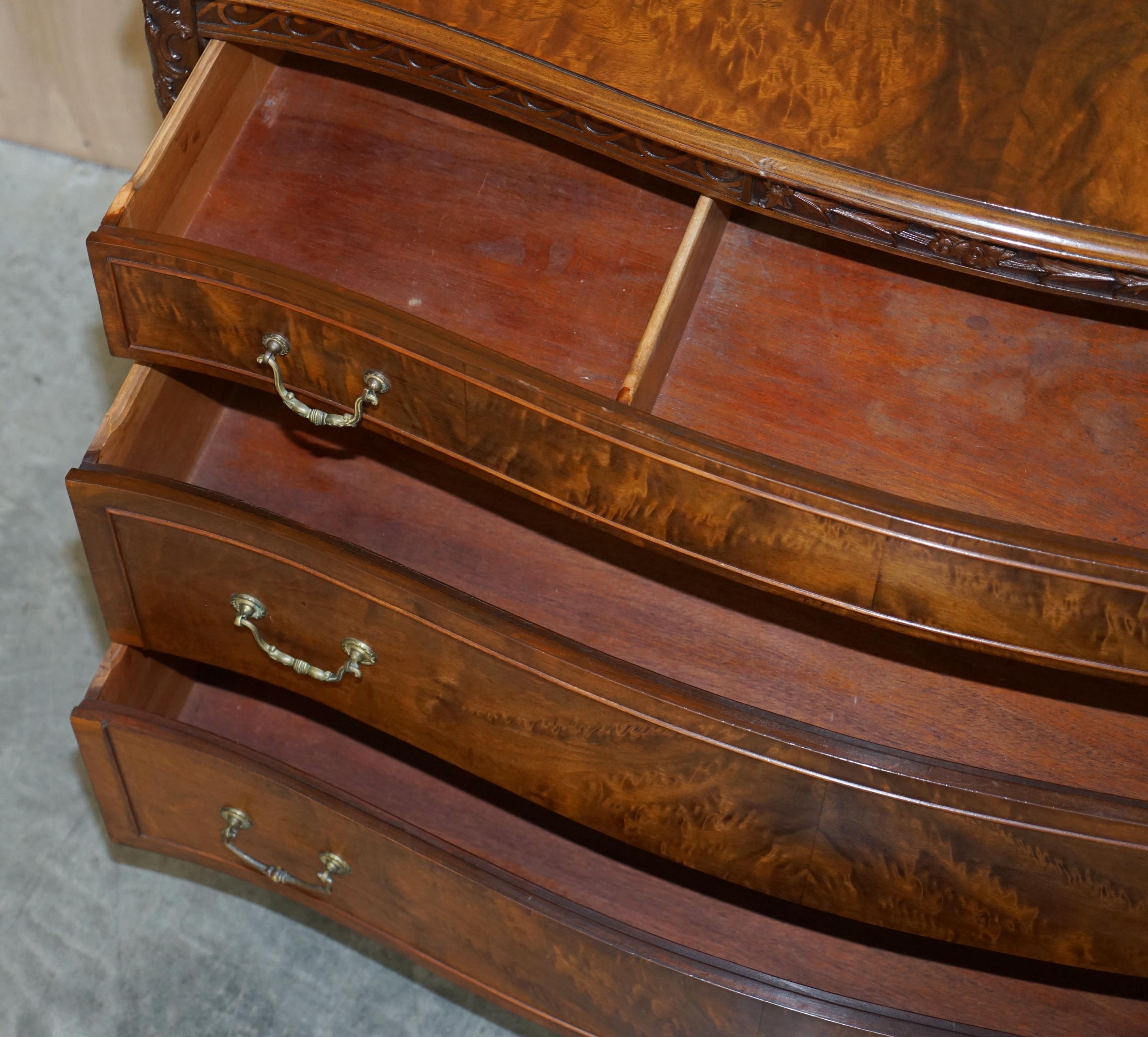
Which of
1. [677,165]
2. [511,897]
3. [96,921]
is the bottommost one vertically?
[96,921]

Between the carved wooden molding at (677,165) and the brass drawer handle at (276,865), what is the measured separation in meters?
0.60

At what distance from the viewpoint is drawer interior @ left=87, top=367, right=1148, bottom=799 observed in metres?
1.05

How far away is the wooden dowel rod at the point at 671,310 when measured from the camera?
3.04 feet

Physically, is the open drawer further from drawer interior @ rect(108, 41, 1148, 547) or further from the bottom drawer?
drawer interior @ rect(108, 41, 1148, 547)

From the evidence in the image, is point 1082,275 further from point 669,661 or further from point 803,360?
point 669,661

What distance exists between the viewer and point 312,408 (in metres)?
1.04

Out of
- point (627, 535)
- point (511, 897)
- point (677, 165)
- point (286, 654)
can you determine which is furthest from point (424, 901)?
point (677, 165)

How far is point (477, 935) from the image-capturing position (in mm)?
1126

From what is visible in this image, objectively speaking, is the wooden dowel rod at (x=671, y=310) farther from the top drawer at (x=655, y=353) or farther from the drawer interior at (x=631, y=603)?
the drawer interior at (x=631, y=603)

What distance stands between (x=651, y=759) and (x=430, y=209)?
0.45 meters

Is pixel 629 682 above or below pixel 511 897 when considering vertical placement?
above

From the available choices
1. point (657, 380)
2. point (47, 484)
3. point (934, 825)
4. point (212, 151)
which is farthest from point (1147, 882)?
point (47, 484)

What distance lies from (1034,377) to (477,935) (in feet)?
1.97

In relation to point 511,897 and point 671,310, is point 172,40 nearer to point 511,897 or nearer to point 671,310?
point 671,310
